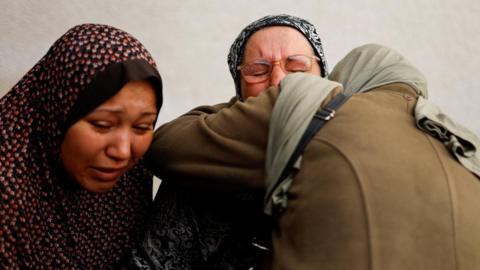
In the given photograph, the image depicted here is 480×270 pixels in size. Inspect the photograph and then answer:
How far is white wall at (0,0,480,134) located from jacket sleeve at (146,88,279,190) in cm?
150

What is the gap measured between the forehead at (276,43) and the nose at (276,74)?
0.12 ft

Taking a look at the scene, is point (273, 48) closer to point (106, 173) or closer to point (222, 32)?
point (106, 173)

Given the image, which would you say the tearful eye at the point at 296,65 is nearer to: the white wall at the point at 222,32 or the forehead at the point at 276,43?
the forehead at the point at 276,43

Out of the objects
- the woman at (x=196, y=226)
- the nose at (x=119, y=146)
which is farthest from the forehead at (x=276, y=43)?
the nose at (x=119, y=146)

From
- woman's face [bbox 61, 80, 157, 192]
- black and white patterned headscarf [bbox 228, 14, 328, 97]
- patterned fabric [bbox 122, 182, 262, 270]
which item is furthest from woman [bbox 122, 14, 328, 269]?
black and white patterned headscarf [bbox 228, 14, 328, 97]

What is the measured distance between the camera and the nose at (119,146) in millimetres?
1413

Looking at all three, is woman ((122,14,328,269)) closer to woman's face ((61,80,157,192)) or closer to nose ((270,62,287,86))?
nose ((270,62,287,86))

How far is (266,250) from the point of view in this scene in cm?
152

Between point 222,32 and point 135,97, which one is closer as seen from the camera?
point 135,97

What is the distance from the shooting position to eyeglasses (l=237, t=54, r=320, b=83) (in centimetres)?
187

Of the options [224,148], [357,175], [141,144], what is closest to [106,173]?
[141,144]

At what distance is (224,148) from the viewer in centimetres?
136

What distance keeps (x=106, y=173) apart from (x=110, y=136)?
114 mm

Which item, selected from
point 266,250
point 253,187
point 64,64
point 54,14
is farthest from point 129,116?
point 54,14
